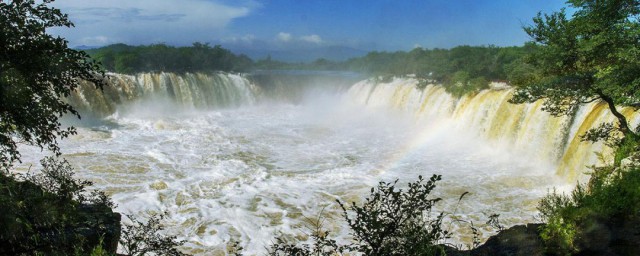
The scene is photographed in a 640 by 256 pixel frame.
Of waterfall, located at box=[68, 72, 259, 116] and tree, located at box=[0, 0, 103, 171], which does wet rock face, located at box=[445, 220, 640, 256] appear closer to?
tree, located at box=[0, 0, 103, 171]

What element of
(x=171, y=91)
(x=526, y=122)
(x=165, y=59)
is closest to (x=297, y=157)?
(x=526, y=122)

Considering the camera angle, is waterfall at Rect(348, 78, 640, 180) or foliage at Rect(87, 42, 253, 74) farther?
foliage at Rect(87, 42, 253, 74)

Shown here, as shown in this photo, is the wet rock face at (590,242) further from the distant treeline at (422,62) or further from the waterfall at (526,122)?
the distant treeline at (422,62)

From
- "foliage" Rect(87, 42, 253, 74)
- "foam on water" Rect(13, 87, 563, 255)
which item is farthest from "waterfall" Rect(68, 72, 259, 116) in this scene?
"foliage" Rect(87, 42, 253, 74)

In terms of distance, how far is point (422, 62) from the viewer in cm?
4066

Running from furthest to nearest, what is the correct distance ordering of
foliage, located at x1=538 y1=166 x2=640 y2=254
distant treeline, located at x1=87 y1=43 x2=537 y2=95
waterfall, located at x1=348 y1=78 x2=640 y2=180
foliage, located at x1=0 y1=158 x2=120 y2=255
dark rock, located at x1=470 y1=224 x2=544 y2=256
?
distant treeline, located at x1=87 y1=43 x2=537 y2=95
waterfall, located at x1=348 y1=78 x2=640 y2=180
dark rock, located at x1=470 y1=224 x2=544 y2=256
foliage, located at x1=538 y1=166 x2=640 y2=254
foliage, located at x1=0 y1=158 x2=120 y2=255

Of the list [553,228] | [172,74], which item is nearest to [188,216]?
[553,228]

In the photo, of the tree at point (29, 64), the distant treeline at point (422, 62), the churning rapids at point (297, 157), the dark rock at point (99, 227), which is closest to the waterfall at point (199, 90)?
the churning rapids at point (297, 157)

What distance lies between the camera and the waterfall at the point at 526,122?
534 inches

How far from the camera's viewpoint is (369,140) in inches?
969

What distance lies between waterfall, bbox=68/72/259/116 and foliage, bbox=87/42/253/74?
378 cm

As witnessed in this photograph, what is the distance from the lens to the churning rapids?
12.3m

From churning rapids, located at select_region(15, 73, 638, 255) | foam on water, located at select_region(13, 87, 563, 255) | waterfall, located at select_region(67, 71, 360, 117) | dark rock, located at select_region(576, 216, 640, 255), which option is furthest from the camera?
waterfall, located at select_region(67, 71, 360, 117)

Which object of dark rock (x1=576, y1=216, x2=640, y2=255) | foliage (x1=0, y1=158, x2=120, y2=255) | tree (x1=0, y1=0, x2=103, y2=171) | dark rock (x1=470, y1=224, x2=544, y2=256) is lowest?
dark rock (x1=470, y1=224, x2=544, y2=256)
